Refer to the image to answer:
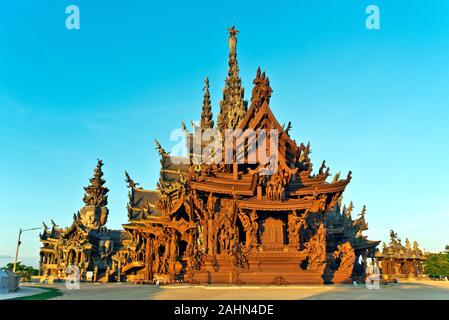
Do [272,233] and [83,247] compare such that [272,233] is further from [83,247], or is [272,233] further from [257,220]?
[83,247]

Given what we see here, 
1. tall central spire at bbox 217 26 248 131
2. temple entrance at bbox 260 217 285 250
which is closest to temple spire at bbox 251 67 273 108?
temple entrance at bbox 260 217 285 250

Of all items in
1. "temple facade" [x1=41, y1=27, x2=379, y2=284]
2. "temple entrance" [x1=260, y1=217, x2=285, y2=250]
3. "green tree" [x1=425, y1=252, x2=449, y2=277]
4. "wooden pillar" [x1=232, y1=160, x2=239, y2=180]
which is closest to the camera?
"temple facade" [x1=41, y1=27, x2=379, y2=284]

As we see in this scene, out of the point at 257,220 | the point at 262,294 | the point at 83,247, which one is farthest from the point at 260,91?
the point at 83,247

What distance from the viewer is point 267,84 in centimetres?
2511

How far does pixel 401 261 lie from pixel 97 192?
161 ft

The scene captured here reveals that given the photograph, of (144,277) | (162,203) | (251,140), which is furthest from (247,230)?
(144,277)

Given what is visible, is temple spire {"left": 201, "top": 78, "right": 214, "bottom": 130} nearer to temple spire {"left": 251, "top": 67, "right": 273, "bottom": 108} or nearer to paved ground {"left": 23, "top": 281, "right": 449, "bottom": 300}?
temple spire {"left": 251, "top": 67, "right": 273, "bottom": 108}

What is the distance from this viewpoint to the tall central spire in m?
53.9

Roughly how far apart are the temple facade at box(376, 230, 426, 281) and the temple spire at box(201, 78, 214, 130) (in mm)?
34824

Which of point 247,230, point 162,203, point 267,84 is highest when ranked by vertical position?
point 267,84

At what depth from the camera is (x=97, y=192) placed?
177 ft
